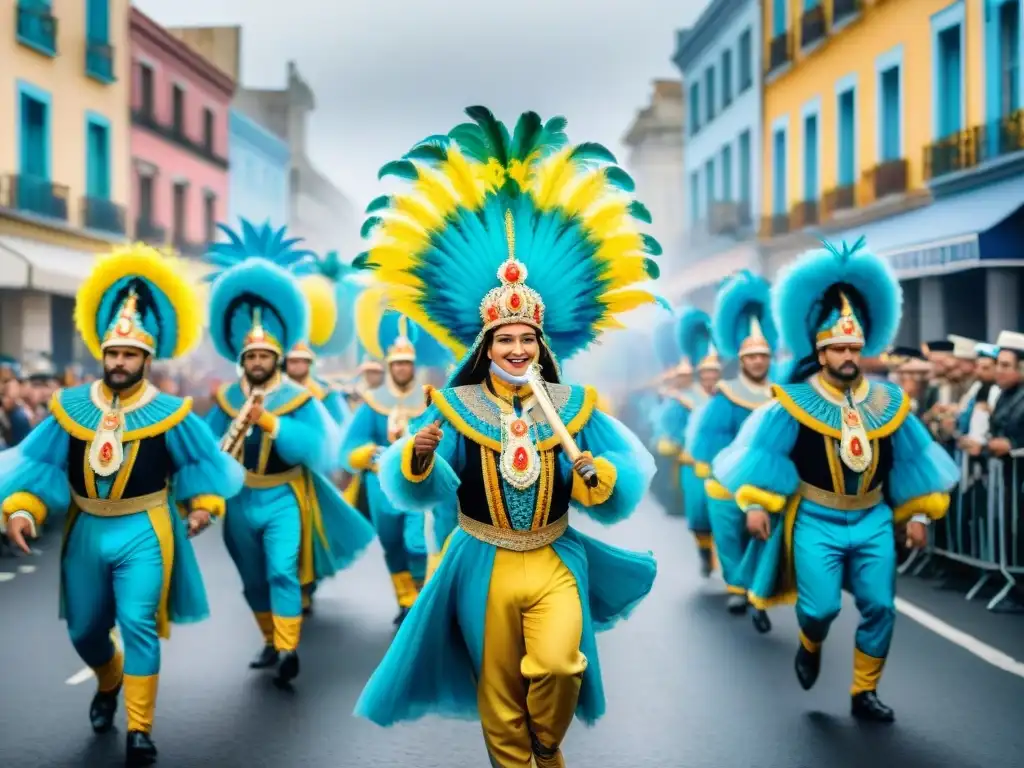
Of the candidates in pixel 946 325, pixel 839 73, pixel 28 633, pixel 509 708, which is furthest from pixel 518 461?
pixel 839 73

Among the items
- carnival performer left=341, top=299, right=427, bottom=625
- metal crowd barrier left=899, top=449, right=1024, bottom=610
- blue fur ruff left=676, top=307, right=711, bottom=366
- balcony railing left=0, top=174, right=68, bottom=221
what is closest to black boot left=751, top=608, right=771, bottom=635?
metal crowd barrier left=899, top=449, right=1024, bottom=610

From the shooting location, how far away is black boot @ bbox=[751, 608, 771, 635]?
31.1ft

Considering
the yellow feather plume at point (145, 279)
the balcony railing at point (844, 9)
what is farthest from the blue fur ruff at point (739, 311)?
the balcony railing at point (844, 9)

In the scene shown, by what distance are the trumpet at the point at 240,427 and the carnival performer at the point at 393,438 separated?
1.14 meters

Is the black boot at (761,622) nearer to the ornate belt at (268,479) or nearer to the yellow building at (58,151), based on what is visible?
the ornate belt at (268,479)

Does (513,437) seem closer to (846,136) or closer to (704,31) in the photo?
(846,136)

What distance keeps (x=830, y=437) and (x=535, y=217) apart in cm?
228

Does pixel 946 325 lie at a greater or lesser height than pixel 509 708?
greater

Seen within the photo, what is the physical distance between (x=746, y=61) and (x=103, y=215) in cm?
1578

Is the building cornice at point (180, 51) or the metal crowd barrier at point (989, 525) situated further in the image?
the building cornice at point (180, 51)

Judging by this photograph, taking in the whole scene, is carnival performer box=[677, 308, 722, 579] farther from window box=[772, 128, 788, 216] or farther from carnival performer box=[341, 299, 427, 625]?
window box=[772, 128, 788, 216]

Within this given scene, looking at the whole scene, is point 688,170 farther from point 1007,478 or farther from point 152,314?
point 152,314

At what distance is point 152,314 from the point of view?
7.33 m

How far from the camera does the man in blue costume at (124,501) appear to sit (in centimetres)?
664
